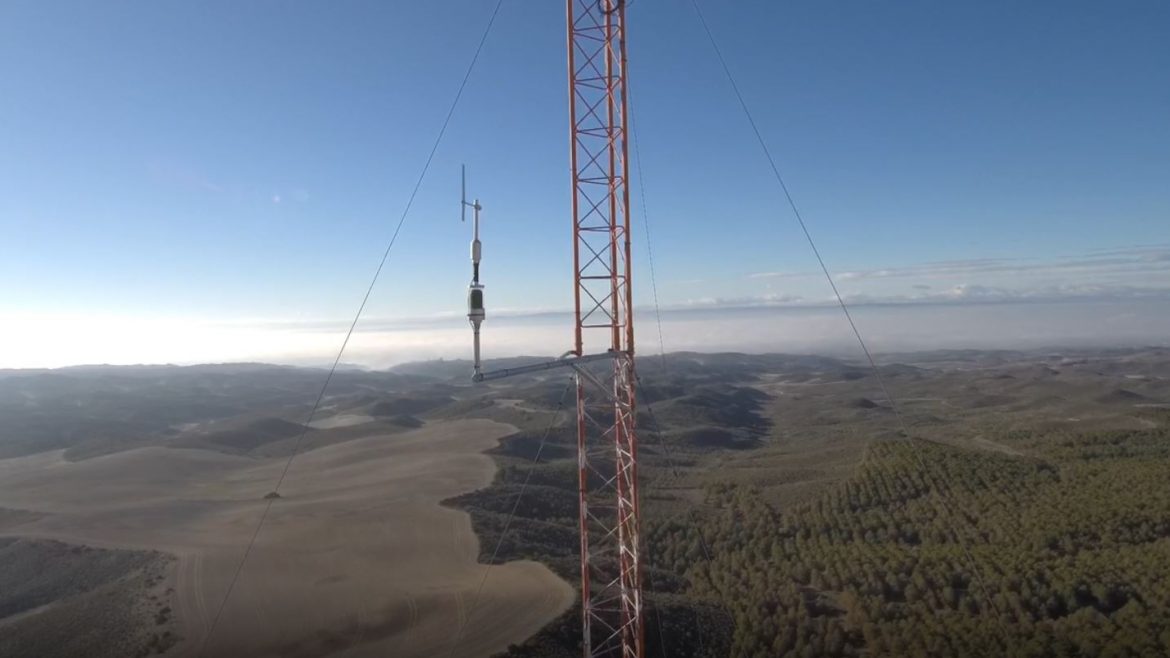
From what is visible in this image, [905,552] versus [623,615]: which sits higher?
[623,615]

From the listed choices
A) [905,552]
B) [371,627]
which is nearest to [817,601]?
[905,552]

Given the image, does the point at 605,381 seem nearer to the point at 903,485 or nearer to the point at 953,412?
the point at 903,485

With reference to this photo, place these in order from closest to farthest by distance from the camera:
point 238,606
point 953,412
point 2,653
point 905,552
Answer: point 2,653, point 238,606, point 905,552, point 953,412

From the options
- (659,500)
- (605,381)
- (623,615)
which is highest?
(605,381)

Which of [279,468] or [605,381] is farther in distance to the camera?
[279,468]

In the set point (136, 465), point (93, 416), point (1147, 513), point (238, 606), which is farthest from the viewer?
point (93, 416)

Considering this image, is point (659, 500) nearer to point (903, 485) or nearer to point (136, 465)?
point (903, 485)

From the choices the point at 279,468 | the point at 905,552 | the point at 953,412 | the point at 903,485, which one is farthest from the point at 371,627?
the point at 953,412
